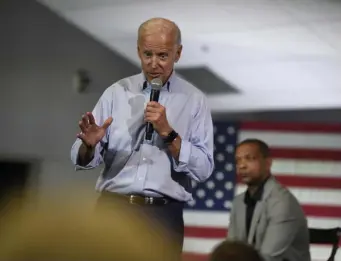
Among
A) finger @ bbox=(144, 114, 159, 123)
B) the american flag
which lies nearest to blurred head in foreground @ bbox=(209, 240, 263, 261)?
finger @ bbox=(144, 114, 159, 123)

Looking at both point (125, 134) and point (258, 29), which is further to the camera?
point (258, 29)

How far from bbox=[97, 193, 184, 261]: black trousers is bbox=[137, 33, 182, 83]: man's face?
12.8 inches

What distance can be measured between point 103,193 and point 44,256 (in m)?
1.01

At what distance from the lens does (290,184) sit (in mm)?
4180

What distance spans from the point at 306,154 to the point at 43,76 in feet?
6.47

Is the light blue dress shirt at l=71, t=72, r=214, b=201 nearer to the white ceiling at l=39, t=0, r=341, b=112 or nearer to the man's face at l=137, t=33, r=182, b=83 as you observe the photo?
the man's face at l=137, t=33, r=182, b=83

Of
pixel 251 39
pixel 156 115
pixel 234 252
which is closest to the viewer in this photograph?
pixel 234 252

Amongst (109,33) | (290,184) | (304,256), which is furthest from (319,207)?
(109,33)

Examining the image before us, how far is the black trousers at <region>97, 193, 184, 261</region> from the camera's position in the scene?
1528mm

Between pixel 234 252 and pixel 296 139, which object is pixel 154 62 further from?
pixel 296 139

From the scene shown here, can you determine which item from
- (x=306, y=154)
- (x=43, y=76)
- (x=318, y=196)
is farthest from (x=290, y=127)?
(x=43, y=76)

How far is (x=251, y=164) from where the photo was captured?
278cm

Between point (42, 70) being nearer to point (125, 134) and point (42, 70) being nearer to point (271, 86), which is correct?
point (271, 86)

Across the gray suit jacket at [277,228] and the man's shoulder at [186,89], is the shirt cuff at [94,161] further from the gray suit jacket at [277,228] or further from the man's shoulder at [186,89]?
the gray suit jacket at [277,228]
